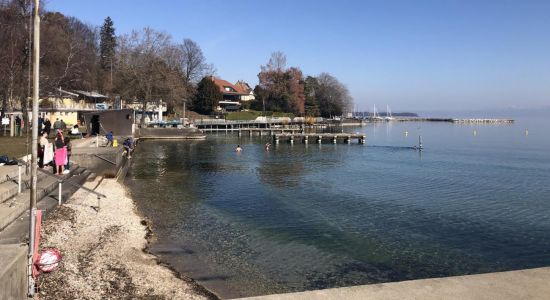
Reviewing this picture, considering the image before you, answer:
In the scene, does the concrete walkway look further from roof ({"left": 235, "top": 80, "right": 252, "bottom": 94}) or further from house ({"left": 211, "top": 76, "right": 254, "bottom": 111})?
roof ({"left": 235, "top": 80, "right": 252, "bottom": 94})

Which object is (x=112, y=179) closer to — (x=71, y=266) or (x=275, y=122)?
(x=71, y=266)

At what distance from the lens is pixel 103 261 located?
12.2 m

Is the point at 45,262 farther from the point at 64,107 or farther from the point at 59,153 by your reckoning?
the point at 64,107

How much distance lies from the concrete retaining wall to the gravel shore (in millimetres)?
1517

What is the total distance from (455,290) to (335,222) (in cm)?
1216

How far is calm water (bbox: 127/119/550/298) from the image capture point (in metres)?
13.4

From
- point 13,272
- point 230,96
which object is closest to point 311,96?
point 230,96

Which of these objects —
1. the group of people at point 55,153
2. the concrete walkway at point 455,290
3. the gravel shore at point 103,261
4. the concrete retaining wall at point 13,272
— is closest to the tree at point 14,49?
the group of people at point 55,153

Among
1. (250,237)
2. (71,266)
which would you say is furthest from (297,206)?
(71,266)

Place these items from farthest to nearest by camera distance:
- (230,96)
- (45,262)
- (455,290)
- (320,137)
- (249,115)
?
(230,96), (249,115), (320,137), (45,262), (455,290)

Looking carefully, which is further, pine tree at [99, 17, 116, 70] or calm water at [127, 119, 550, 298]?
pine tree at [99, 17, 116, 70]

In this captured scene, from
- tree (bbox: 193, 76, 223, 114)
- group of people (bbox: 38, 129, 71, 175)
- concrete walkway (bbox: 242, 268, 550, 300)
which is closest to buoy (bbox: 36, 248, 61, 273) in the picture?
concrete walkway (bbox: 242, 268, 550, 300)

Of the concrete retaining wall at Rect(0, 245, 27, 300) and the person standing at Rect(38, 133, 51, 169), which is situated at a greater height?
the person standing at Rect(38, 133, 51, 169)

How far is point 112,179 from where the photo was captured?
2753 cm
